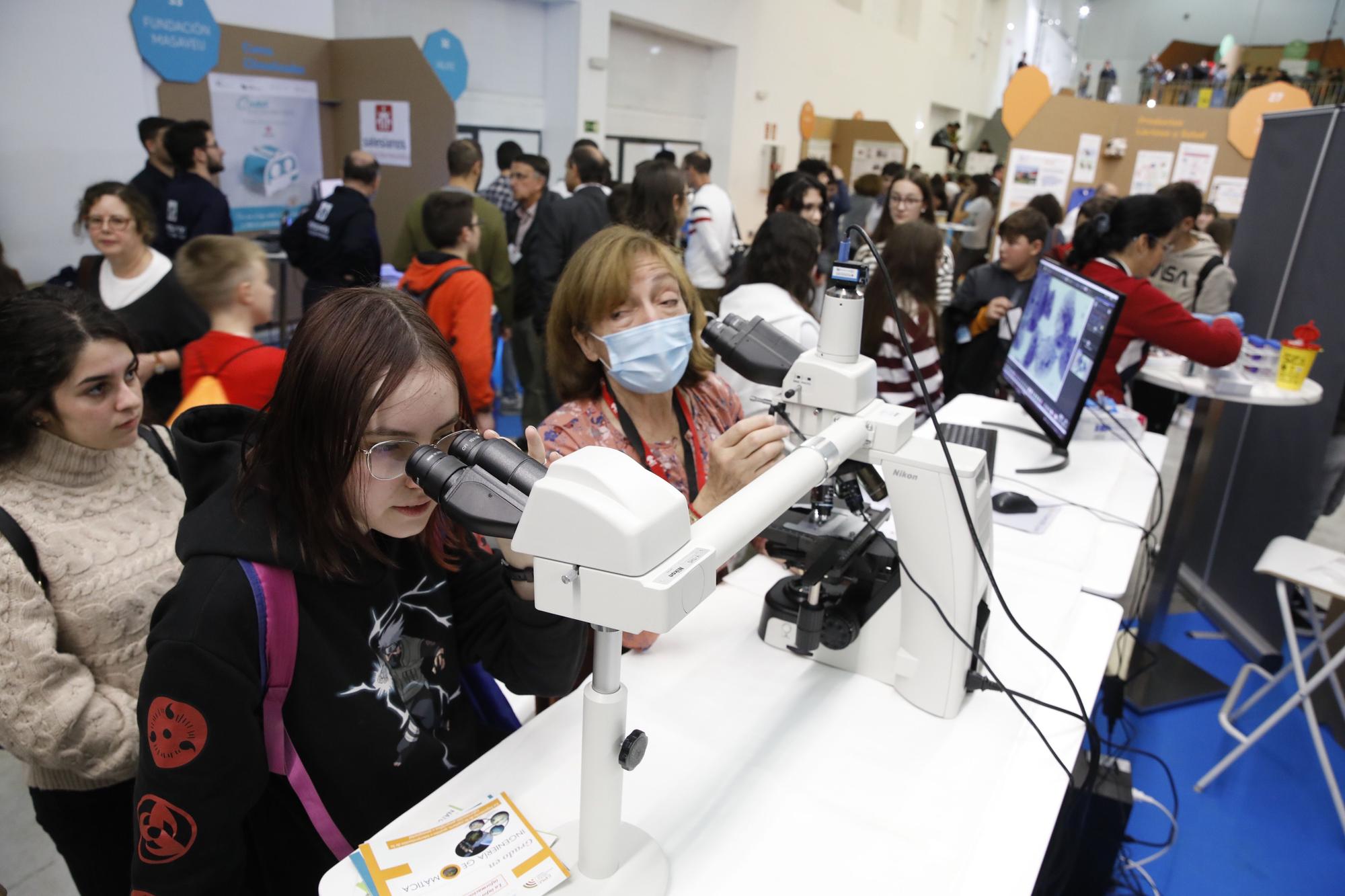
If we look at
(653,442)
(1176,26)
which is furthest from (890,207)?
(1176,26)

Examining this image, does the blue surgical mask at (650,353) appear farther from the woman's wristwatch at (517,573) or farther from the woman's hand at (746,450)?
the woman's wristwatch at (517,573)

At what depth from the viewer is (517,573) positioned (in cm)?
106

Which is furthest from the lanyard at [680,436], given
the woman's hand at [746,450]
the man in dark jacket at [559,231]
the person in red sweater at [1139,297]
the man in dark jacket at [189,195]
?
the man in dark jacket at [189,195]

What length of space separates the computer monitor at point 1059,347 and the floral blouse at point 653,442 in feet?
2.92

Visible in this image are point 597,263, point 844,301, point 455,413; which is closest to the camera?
point 455,413

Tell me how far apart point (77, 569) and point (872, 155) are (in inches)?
400

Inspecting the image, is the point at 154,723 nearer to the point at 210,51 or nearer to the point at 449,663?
the point at 449,663

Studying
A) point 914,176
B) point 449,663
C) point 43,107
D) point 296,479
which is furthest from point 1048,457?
point 43,107

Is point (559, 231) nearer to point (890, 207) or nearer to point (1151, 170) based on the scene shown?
point (890, 207)

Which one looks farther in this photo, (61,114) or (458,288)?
(61,114)

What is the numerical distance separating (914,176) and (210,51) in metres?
4.03

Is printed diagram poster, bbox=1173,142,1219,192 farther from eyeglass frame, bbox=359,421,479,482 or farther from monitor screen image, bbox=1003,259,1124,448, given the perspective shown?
eyeglass frame, bbox=359,421,479,482

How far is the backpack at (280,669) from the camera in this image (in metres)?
0.88

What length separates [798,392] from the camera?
119 centimetres
